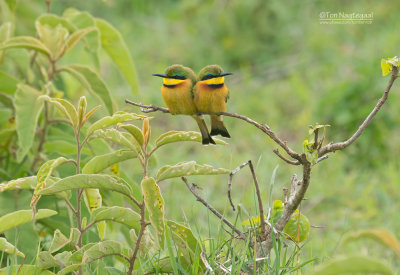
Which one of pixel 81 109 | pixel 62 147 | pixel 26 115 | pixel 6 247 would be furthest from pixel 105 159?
pixel 62 147

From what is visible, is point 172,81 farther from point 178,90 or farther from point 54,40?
point 54,40

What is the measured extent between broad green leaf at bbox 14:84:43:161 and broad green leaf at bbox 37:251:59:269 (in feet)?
1.56

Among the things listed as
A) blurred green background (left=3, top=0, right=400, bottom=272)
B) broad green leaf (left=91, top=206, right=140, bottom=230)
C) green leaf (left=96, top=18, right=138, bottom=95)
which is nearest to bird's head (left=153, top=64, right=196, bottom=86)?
broad green leaf (left=91, top=206, right=140, bottom=230)

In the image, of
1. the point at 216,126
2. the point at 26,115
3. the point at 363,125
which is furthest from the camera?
the point at 26,115

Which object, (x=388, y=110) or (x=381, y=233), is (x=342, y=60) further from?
(x=381, y=233)

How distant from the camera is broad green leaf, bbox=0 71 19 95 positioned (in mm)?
2570

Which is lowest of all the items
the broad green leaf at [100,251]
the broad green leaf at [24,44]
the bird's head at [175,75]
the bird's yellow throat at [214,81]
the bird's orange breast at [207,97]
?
the broad green leaf at [100,251]

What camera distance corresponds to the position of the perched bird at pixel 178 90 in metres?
1.78

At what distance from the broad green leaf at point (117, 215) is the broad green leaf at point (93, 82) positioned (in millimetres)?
664

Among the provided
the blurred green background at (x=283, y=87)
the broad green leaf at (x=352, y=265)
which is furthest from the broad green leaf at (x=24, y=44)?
the broad green leaf at (x=352, y=265)

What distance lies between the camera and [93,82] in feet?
7.93

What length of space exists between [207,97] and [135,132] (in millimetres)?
233

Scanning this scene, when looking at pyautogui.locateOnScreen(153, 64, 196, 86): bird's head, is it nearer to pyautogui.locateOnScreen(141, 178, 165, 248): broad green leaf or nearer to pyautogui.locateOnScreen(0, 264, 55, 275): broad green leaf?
pyautogui.locateOnScreen(141, 178, 165, 248): broad green leaf

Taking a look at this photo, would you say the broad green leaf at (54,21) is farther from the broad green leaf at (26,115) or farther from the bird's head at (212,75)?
the bird's head at (212,75)
